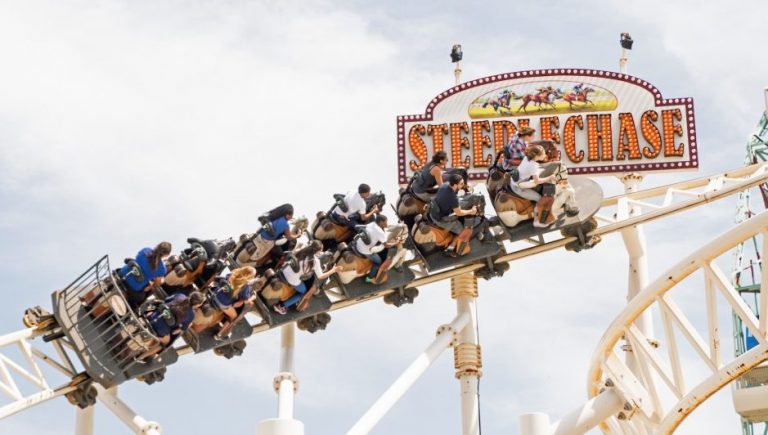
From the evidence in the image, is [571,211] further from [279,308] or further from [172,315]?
[172,315]

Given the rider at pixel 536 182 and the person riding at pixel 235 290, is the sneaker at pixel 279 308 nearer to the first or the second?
the person riding at pixel 235 290

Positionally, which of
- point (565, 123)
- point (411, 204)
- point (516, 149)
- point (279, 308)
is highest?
point (565, 123)

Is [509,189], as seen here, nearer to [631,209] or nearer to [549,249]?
[549,249]

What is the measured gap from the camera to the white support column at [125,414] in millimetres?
11039

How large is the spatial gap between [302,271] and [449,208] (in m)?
1.23

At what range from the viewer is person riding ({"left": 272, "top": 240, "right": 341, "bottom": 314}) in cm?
1090

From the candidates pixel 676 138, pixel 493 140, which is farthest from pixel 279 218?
pixel 676 138

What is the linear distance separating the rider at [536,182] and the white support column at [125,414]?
3.38 meters

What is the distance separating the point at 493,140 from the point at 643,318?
2.85m

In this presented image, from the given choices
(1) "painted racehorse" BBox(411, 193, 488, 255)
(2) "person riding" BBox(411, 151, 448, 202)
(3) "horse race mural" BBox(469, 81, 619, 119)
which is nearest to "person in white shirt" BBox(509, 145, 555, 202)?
(1) "painted racehorse" BBox(411, 193, 488, 255)

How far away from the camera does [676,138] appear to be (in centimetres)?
1441

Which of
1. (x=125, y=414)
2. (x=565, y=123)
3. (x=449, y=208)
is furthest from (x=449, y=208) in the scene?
(x=565, y=123)

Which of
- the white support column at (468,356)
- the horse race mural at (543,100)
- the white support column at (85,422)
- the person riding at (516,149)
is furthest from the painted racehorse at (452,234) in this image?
the horse race mural at (543,100)

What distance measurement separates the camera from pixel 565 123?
14.6 meters
